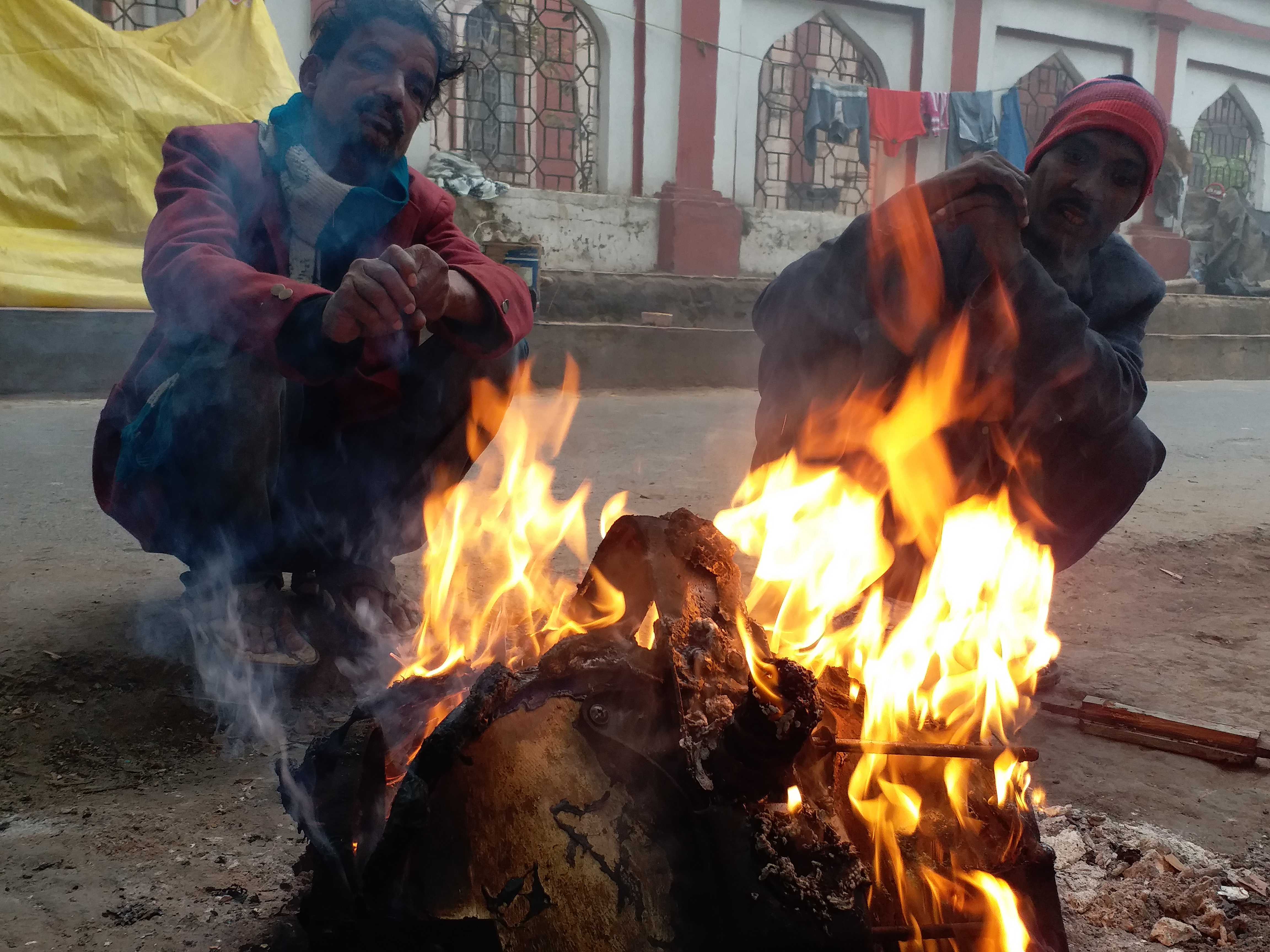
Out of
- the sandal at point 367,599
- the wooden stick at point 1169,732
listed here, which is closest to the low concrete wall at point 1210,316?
the wooden stick at point 1169,732

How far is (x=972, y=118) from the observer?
12.9 meters

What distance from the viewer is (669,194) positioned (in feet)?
36.6

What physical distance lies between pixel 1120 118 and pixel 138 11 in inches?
375

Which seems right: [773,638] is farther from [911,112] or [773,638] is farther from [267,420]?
[911,112]

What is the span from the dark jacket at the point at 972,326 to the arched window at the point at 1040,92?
13.7 meters

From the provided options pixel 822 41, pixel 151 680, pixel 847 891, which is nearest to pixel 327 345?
pixel 151 680

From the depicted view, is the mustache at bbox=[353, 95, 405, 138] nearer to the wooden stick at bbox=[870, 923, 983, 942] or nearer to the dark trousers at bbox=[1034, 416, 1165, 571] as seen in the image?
the dark trousers at bbox=[1034, 416, 1165, 571]

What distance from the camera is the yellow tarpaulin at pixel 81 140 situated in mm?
6371

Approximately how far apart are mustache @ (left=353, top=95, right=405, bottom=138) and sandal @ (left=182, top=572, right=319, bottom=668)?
1.07 m

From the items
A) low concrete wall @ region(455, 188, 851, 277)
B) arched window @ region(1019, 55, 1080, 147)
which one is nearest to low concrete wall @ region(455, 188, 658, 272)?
low concrete wall @ region(455, 188, 851, 277)

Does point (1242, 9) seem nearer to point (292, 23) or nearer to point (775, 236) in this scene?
point (775, 236)

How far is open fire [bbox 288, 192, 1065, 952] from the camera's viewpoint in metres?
1.05

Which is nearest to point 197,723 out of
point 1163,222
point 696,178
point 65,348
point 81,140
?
point 65,348

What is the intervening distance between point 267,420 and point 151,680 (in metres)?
0.66
